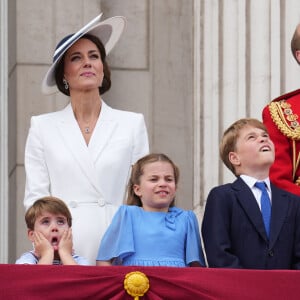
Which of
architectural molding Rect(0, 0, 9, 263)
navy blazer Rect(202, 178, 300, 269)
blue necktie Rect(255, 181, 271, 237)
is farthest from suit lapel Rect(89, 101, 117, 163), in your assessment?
architectural molding Rect(0, 0, 9, 263)

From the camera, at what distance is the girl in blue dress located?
884 cm

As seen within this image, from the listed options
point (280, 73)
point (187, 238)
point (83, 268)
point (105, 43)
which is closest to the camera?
point (83, 268)

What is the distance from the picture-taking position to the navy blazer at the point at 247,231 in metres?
8.75

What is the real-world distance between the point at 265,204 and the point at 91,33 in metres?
1.35

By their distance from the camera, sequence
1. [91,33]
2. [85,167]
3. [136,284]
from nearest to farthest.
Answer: [136,284]
[85,167]
[91,33]

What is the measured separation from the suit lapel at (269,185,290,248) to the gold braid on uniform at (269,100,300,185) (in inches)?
13.2

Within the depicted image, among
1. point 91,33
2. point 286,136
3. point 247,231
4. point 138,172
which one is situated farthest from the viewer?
point 91,33

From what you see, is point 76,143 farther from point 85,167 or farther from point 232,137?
point 232,137

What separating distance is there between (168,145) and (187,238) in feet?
9.97

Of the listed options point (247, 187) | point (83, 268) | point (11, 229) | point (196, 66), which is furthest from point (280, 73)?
point (83, 268)

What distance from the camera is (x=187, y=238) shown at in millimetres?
8922

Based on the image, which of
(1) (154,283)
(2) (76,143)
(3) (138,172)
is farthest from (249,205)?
(2) (76,143)

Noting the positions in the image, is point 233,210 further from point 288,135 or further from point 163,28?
point 163,28

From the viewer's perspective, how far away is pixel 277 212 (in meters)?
8.86
